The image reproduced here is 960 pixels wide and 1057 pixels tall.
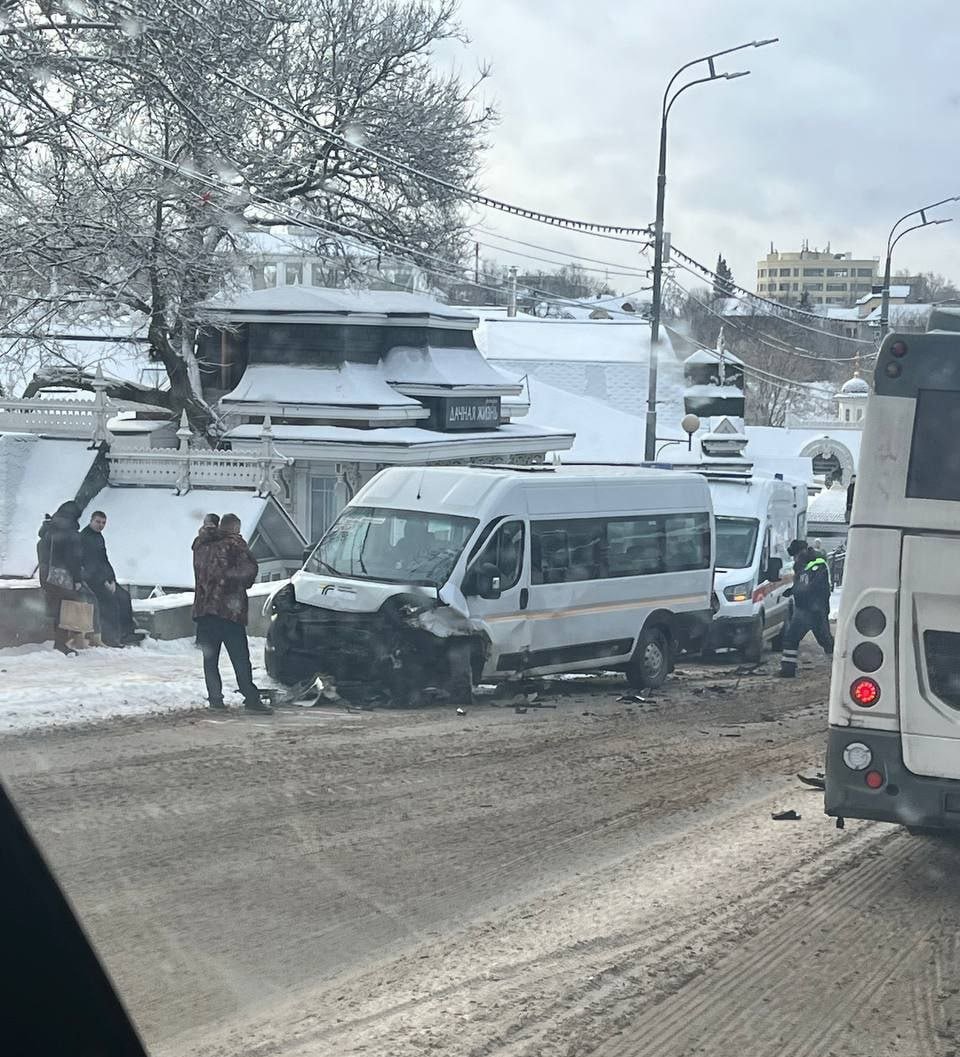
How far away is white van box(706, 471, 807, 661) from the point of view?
2002cm

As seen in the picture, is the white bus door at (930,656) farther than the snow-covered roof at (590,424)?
No

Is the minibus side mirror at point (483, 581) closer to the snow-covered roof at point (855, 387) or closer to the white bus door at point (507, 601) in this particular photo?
the white bus door at point (507, 601)

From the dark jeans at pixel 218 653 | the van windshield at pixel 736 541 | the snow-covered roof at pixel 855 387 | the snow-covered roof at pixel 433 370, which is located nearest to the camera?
the dark jeans at pixel 218 653

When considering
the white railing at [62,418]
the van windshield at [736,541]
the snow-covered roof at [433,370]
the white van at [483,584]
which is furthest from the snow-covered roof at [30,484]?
the van windshield at [736,541]

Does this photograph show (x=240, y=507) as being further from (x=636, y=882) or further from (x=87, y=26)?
(x=636, y=882)

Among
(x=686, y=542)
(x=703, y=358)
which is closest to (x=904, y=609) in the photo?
(x=686, y=542)

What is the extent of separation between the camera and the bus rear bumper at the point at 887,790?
293 inches

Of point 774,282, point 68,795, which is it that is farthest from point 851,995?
point 774,282

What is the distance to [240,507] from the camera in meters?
23.9

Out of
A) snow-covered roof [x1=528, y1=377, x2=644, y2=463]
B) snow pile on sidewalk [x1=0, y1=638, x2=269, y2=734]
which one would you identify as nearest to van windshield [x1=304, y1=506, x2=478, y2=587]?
snow pile on sidewalk [x1=0, y1=638, x2=269, y2=734]

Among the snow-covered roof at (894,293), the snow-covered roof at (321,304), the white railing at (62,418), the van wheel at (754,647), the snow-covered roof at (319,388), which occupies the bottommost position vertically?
the van wheel at (754,647)

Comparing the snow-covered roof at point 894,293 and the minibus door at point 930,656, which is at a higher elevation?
the snow-covered roof at point 894,293

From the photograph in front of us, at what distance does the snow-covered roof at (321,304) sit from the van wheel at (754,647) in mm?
14958

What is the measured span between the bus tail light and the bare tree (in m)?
14.5
